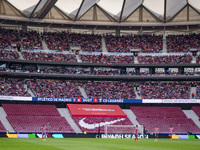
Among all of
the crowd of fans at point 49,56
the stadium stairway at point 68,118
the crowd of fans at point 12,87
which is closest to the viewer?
the stadium stairway at point 68,118

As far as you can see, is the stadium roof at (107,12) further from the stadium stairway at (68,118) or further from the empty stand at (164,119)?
the empty stand at (164,119)

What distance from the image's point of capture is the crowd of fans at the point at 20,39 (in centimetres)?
6950

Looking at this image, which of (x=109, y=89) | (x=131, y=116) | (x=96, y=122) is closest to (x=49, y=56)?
(x=109, y=89)

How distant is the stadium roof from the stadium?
0.73 feet

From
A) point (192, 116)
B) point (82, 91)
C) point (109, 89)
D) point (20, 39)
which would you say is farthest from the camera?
point (20, 39)

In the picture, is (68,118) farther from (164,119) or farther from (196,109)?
(196,109)

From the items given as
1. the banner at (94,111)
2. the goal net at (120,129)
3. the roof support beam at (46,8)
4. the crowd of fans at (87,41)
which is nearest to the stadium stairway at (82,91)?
the banner at (94,111)

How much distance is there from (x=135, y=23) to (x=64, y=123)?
30.4 meters

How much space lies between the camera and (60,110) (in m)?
64.6

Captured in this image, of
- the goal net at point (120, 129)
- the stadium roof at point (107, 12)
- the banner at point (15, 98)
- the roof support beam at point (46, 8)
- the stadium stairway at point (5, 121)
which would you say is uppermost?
the stadium roof at point (107, 12)

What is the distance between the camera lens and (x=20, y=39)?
7162 cm

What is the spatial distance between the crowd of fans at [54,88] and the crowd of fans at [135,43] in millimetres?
15053

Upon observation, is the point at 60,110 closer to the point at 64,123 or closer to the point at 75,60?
the point at 64,123

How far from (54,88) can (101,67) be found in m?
13.2
